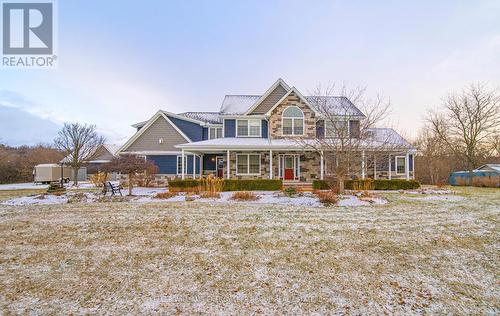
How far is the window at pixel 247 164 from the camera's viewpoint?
18.5 metres

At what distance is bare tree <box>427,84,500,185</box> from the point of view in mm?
21406

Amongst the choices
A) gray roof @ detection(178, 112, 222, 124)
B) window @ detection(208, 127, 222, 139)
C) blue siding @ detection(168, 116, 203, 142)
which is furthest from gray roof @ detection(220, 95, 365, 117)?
blue siding @ detection(168, 116, 203, 142)

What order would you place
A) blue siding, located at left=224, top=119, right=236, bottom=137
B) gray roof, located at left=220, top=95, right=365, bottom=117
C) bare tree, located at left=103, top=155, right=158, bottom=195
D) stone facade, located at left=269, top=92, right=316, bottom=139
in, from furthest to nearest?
blue siding, located at left=224, top=119, right=236, bottom=137 < gray roof, located at left=220, top=95, right=365, bottom=117 < stone facade, located at left=269, top=92, right=316, bottom=139 < bare tree, located at left=103, top=155, right=158, bottom=195

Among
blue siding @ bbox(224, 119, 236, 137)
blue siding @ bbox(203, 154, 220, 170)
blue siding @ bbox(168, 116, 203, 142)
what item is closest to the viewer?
blue siding @ bbox(224, 119, 236, 137)

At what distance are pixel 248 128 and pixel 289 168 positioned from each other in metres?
4.61

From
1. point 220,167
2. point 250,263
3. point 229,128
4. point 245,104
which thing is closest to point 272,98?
point 245,104

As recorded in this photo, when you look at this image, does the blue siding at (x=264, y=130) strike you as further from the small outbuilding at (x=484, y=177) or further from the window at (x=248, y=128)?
the small outbuilding at (x=484, y=177)

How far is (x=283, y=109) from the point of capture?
60.6 ft

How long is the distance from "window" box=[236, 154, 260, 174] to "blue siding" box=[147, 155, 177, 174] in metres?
6.15

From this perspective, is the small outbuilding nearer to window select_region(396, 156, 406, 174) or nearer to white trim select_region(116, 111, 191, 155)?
window select_region(396, 156, 406, 174)

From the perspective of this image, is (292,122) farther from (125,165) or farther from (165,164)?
(125,165)

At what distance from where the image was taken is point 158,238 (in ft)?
19.4

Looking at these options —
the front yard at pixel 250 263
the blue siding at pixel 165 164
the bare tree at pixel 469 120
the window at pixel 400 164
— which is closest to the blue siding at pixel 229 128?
the blue siding at pixel 165 164

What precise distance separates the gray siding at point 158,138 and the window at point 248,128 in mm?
5166
